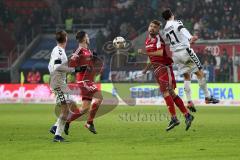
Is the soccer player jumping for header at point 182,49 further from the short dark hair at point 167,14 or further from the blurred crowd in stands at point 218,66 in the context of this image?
the blurred crowd in stands at point 218,66

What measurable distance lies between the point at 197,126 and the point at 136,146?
5.90m

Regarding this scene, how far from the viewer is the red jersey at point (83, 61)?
15578mm

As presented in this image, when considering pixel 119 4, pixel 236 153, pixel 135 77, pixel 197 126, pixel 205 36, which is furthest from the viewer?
pixel 119 4

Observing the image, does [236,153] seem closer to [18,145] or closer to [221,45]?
[18,145]

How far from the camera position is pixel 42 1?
46469mm

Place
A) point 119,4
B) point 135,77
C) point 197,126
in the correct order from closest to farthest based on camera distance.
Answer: point 197,126
point 135,77
point 119,4

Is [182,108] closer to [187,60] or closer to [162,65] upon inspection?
[162,65]

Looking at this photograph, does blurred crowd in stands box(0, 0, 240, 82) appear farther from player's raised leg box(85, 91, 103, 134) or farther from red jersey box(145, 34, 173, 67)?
player's raised leg box(85, 91, 103, 134)

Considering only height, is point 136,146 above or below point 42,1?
below

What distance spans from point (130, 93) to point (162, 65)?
1737 centimetres

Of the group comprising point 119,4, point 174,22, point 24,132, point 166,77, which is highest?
point 119,4

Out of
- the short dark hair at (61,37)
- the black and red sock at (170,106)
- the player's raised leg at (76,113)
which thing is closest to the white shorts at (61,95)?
the short dark hair at (61,37)

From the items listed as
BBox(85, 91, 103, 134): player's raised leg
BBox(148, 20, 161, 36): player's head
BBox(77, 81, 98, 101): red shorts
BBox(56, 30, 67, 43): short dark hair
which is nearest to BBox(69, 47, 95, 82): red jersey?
BBox(77, 81, 98, 101): red shorts

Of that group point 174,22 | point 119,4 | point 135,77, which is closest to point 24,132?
point 174,22
